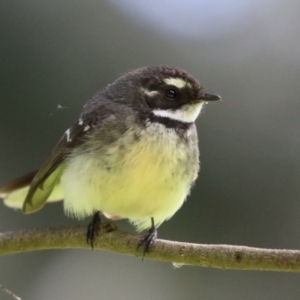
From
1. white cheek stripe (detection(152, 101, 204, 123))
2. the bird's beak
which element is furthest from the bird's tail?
the bird's beak

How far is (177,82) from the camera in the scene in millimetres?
2287

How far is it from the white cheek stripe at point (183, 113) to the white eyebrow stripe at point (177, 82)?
0.08 m

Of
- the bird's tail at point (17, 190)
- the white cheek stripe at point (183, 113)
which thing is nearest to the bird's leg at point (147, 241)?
the white cheek stripe at point (183, 113)

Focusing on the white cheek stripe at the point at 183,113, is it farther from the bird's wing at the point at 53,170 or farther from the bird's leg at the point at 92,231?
the bird's leg at the point at 92,231

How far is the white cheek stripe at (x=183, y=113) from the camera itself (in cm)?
226

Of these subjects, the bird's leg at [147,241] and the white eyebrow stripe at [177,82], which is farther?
the white eyebrow stripe at [177,82]

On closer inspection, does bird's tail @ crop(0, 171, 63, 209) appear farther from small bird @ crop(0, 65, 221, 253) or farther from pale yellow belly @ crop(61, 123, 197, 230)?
pale yellow belly @ crop(61, 123, 197, 230)

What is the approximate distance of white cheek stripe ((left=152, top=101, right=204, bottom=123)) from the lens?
Answer: 2262 millimetres

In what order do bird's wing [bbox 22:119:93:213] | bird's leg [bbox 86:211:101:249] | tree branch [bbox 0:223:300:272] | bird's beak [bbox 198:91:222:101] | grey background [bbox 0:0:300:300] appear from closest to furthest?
tree branch [bbox 0:223:300:272]
bird's leg [bbox 86:211:101:249]
bird's beak [bbox 198:91:222:101]
bird's wing [bbox 22:119:93:213]
grey background [bbox 0:0:300:300]

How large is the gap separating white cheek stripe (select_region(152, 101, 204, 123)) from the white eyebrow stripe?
3.3 inches

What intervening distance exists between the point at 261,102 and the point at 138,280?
1.34m

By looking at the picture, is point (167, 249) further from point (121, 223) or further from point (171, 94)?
point (121, 223)

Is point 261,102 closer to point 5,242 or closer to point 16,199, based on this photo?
point 16,199

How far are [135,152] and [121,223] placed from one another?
1.19m
